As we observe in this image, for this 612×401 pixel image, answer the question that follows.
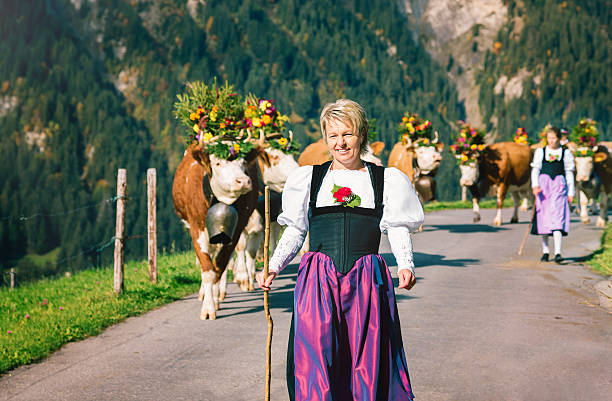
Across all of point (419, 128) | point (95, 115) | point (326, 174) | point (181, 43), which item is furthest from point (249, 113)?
point (181, 43)

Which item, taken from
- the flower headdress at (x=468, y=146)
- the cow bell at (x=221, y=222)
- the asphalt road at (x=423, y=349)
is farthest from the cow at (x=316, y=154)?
the flower headdress at (x=468, y=146)

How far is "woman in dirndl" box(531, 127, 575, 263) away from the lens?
1203 cm

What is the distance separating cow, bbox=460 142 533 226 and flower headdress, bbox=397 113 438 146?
9.10 feet

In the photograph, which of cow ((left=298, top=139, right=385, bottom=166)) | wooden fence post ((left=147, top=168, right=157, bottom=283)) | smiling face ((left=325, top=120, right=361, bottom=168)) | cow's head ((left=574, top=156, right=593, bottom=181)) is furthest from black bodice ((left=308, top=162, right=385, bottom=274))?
cow's head ((left=574, top=156, right=593, bottom=181))

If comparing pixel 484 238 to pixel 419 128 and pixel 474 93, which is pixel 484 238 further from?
pixel 474 93

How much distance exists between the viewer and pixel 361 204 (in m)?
3.93

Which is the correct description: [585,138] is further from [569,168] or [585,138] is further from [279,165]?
[279,165]

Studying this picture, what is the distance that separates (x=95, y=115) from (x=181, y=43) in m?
41.8

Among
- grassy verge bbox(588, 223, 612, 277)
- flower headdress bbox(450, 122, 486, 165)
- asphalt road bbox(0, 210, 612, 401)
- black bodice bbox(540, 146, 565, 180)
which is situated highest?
flower headdress bbox(450, 122, 486, 165)

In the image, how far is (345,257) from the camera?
384cm

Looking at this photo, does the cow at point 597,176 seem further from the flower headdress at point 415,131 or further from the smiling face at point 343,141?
the smiling face at point 343,141

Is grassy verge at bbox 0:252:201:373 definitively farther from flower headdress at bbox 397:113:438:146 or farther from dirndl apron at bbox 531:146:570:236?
flower headdress at bbox 397:113:438:146

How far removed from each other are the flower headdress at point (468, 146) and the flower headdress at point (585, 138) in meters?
2.64

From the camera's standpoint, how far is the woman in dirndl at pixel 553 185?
12.0 meters
